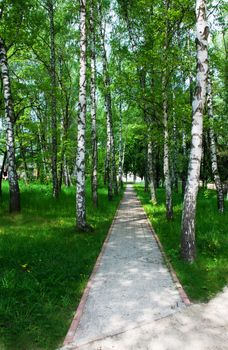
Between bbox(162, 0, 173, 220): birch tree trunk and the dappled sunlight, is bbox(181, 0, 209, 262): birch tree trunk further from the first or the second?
bbox(162, 0, 173, 220): birch tree trunk

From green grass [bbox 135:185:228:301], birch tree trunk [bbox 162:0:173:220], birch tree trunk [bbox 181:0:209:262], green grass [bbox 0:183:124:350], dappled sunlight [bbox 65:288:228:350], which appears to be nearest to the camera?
dappled sunlight [bbox 65:288:228:350]

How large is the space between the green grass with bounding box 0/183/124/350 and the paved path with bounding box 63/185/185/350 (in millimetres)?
296

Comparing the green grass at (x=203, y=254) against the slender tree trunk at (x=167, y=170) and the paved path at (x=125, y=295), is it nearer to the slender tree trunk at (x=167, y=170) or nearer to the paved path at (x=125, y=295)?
the paved path at (x=125, y=295)

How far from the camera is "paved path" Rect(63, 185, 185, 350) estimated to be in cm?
497

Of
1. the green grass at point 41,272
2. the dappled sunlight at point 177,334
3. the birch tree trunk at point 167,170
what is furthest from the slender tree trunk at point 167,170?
the dappled sunlight at point 177,334

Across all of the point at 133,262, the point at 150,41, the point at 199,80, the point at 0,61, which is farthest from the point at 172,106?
the point at 133,262

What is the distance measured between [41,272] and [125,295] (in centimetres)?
205

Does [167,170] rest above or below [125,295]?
above

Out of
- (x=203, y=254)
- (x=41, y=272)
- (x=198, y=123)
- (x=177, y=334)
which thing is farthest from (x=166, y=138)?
(x=177, y=334)

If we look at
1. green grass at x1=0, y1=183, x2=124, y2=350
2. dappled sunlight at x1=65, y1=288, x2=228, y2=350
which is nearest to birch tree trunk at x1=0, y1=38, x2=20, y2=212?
green grass at x1=0, y1=183, x2=124, y2=350

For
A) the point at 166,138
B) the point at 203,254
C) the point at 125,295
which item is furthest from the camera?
the point at 166,138

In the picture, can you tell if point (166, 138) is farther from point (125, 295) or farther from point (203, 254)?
point (125, 295)

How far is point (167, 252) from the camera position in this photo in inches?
353

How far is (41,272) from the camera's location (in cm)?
704
